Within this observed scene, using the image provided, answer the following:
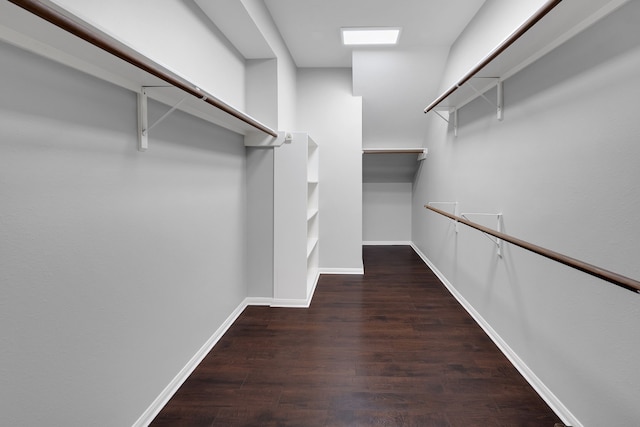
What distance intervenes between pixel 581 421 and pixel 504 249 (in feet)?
3.65

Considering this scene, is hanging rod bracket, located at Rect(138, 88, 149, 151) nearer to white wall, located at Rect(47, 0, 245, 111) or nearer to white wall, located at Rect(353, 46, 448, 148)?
white wall, located at Rect(47, 0, 245, 111)

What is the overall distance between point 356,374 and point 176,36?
7.49 feet

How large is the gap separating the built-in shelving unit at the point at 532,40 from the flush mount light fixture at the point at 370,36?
1210 millimetres

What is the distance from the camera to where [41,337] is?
3.81 ft

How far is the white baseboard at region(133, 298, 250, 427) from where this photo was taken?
1762 millimetres

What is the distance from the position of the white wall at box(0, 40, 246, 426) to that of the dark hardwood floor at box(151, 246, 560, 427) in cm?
34

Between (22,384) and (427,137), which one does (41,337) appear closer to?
(22,384)

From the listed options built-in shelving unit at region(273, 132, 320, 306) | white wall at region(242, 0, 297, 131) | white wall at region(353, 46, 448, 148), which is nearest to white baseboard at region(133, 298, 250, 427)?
built-in shelving unit at region(273, 132, 320, 306)

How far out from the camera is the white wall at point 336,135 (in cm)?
454

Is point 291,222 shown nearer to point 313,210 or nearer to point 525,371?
point 313,210

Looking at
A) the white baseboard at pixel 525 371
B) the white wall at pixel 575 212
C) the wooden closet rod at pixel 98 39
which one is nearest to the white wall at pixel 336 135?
the white baseboard at pixel 525 371

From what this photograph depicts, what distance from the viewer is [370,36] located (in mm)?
3773

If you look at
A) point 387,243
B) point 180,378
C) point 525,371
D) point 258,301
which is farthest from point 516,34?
point 387,243

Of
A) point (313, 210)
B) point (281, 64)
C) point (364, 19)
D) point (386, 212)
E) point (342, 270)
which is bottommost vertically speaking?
point (342, 270)
